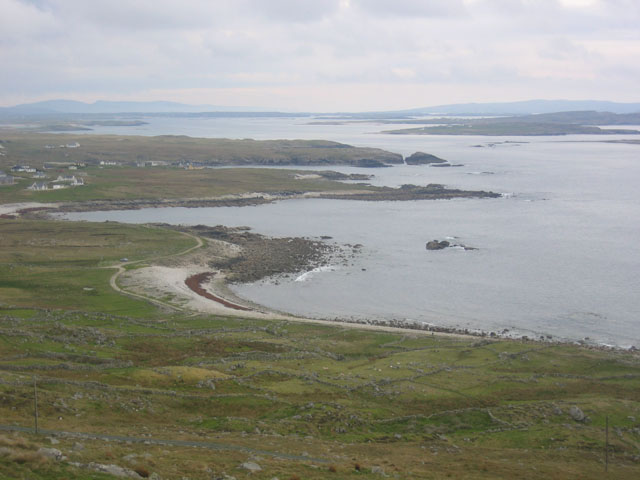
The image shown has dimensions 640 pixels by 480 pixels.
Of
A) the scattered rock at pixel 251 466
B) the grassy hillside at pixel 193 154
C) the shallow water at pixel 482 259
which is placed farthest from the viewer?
the grassy hillside at pixel 193 154

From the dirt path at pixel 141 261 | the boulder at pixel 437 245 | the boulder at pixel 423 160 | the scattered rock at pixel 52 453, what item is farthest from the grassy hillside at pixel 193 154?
the scattered rock at pixel 52 453

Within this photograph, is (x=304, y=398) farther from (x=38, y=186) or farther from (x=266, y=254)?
(x=38, y=186)

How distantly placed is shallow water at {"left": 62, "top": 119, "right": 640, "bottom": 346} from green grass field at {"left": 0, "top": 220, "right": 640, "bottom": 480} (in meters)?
10.3

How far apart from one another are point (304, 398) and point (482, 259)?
45758mm

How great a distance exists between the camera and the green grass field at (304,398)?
2103 cm

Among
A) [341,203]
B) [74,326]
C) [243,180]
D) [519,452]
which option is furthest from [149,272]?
[243,180]

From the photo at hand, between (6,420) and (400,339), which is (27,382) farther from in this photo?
(400,339)

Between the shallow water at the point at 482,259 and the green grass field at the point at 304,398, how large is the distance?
1031cm

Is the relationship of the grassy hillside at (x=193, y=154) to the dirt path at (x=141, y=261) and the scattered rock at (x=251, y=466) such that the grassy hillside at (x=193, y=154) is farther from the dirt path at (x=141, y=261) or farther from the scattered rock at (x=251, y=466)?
the scattered rock at (x=251, y=466)

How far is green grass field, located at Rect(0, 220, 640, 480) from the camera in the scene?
21031 millimetres

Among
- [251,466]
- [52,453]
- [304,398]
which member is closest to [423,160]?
[304,398]

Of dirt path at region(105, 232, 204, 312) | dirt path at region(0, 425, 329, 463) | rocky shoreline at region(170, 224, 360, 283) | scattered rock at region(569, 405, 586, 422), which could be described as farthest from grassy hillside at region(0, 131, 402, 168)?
scattered rock at region(569, 405, 586, 422)

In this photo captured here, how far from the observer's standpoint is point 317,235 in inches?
3248

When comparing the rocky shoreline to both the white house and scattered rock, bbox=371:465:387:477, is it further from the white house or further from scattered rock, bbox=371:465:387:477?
scattered rock, bbox=371:465:387:477
